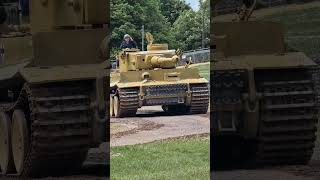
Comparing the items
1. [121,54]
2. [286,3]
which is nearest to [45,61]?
[121,54]

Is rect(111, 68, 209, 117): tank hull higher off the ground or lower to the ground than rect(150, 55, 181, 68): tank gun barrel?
lower

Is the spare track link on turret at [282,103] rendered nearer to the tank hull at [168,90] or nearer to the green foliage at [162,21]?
the tank hull at [168,90]

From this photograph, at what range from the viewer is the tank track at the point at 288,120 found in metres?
3.62

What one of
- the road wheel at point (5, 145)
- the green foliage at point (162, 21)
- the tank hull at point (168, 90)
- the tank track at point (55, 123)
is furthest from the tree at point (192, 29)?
the road wheel at point (5, 145)

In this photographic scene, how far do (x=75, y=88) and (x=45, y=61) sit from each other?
0.67 ft

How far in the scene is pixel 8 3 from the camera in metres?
3.78

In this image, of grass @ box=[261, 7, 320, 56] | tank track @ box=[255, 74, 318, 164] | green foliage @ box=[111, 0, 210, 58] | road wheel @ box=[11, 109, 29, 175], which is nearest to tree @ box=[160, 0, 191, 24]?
green foliage @ box=[111, 0, 210, 58]

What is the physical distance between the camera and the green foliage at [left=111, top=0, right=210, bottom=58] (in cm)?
347

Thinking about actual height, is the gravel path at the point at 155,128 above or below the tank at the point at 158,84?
below

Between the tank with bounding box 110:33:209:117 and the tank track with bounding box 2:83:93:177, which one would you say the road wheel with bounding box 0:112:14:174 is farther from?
the tank with bounding box 110:33:209:117

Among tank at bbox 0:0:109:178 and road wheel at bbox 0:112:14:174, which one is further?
road wheel at bbox 0:112:14:174

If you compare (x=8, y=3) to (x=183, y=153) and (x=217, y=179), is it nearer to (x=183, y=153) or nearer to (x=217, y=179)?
(x=183, y=153)

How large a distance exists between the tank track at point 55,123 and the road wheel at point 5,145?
0.40 ft

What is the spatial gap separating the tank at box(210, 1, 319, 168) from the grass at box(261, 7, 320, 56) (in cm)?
4
